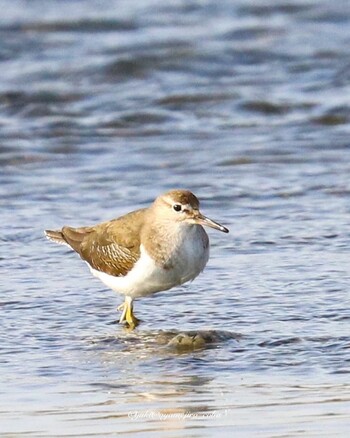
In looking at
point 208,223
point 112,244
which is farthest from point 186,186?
point 208,223

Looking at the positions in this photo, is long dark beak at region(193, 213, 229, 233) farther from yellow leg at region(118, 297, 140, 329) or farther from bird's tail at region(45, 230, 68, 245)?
bird's tail at region(45, 230, 68, 245)

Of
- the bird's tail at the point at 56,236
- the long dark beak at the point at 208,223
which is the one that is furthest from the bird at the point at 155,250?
the bird's tail at the point at 56,236

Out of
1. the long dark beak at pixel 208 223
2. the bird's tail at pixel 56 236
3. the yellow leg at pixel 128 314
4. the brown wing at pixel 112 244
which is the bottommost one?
the yellow leg at pixel 128 314

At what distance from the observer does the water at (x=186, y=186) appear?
18.3ft

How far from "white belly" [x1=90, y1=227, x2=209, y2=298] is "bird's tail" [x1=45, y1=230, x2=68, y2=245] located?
0.93m

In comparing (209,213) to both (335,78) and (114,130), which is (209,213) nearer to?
(114,130)

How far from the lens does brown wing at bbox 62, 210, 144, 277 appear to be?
708 cm

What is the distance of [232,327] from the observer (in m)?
6.70

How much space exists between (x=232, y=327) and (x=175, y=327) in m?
0.31

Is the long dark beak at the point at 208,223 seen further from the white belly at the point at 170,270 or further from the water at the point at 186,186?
the water at the point at 186,186

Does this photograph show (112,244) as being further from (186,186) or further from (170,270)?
(186,186)

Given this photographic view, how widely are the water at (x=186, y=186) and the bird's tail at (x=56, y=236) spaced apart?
0.20m

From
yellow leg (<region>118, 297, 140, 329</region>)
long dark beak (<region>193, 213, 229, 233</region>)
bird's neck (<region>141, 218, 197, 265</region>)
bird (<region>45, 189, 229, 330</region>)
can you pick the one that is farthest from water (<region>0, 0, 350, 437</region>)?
long dark beak (<region>193, 213, 229, 233</region>)

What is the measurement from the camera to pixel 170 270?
686 centimetres
